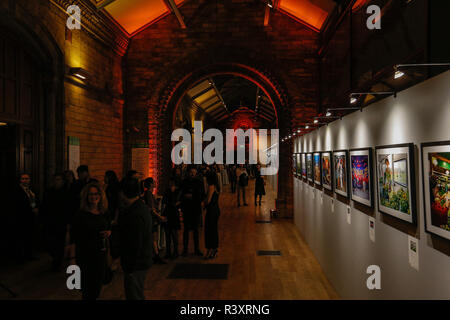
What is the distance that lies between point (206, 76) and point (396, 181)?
28.2 ft

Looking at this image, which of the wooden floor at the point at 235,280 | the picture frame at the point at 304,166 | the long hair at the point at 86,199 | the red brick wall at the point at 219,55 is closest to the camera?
the long hair at the point at 86,199

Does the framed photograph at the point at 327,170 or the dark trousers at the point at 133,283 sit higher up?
the framed photograph at the point at 327,170

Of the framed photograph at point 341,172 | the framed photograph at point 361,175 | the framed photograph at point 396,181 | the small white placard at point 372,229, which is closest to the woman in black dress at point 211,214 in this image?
the framed photograph at point 341,172

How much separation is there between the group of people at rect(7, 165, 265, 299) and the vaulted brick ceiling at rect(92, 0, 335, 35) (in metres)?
4.93

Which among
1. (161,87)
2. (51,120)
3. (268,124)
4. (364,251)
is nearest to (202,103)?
(161,87)

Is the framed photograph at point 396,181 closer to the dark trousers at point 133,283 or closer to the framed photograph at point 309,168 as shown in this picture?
the dark trousers at point 133,283

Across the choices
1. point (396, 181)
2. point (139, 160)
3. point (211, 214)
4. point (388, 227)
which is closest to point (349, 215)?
point (388, 227)

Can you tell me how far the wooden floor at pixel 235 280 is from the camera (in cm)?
427

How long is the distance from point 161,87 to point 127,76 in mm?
1108

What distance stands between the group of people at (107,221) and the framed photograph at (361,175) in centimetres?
206

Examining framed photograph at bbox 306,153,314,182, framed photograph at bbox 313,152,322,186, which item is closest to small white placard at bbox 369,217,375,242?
framed photograph at bbox 313,152,322,186

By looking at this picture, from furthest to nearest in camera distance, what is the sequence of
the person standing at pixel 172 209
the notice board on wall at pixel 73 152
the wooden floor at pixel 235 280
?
the notice board on wall at pixel 73 152 → the person standing at pixel 172 209 → the wooden floor at pixel 235 280

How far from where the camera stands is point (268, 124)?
2920 centimetres

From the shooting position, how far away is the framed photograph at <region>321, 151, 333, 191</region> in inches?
184
